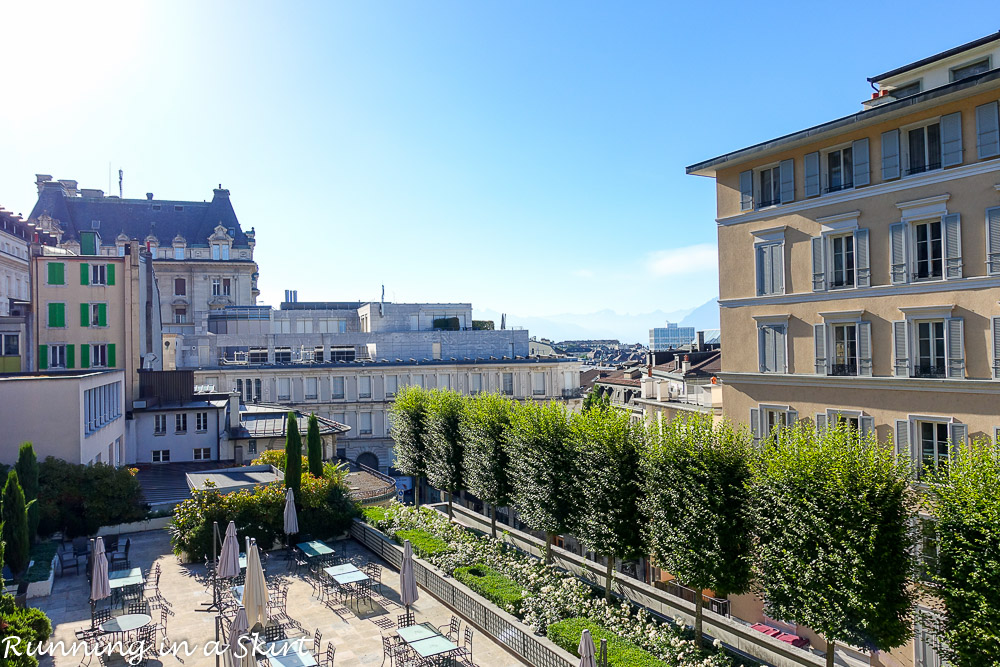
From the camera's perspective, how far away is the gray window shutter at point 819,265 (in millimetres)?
29734

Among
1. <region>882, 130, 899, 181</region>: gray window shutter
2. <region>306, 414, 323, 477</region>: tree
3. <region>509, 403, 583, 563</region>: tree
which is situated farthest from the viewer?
<region>306, 414, 323, 477</region>: tree

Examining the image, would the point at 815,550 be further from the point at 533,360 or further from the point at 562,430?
the point at 533,360

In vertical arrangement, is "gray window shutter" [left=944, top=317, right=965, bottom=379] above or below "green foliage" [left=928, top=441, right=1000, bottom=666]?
above

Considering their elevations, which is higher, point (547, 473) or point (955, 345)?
point (955, 345)

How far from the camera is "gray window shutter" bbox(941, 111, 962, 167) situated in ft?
83.1

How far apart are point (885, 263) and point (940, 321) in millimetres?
2996

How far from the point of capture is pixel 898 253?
89.2 ft

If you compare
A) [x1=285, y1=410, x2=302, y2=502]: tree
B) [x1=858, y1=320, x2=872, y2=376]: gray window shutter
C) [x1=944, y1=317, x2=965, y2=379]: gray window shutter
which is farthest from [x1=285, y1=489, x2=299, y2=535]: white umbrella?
[x1=944, y1=317, x2=965, y2=379]: gray window shutter

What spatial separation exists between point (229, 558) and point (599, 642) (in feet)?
39.1

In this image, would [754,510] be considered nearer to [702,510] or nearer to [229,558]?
[702,510]

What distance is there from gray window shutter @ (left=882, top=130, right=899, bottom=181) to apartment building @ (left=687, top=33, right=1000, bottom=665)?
4 cm

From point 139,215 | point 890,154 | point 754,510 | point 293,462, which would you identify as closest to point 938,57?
point 890,154

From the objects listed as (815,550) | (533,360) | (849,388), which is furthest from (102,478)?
(533,360)

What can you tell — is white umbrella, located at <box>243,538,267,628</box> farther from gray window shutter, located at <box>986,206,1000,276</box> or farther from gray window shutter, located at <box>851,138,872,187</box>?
gray window shutter, located at <box>851,138,872,187</box>
